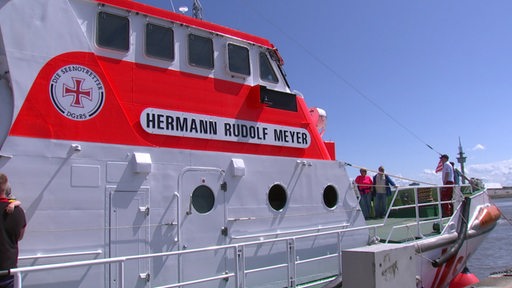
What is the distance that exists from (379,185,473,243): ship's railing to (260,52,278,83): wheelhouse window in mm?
2744

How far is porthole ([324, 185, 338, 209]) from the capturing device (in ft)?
23.9

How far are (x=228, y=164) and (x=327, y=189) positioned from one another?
78.6 inches

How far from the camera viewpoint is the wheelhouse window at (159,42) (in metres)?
5.78

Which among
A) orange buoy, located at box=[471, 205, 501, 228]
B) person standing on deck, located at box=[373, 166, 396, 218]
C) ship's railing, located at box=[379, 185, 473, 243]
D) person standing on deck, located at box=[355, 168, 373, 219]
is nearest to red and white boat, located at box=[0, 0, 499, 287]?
ship's railing, located at box=[379, 185, 473, 243]

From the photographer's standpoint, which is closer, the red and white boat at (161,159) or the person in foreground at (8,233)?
the person in foreground at (8,233)

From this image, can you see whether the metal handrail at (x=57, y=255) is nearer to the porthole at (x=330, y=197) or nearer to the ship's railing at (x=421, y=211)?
the porthole at (x=330, y=197)

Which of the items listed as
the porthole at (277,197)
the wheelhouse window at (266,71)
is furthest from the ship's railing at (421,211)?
the wheelhouse window at (266,71)

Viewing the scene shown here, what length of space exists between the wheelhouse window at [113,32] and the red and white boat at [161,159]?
2 centimetres

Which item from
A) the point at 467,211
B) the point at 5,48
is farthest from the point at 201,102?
the point at 467,211

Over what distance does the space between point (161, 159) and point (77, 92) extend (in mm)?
1201

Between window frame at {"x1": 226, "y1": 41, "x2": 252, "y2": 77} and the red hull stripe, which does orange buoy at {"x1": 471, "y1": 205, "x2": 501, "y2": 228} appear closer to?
the red hull stripe

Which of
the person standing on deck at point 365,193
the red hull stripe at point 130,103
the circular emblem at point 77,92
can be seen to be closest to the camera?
the red hull stripe at point 130,103

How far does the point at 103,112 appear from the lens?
16.9ft

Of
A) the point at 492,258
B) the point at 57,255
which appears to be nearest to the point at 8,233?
the point at 57,255
